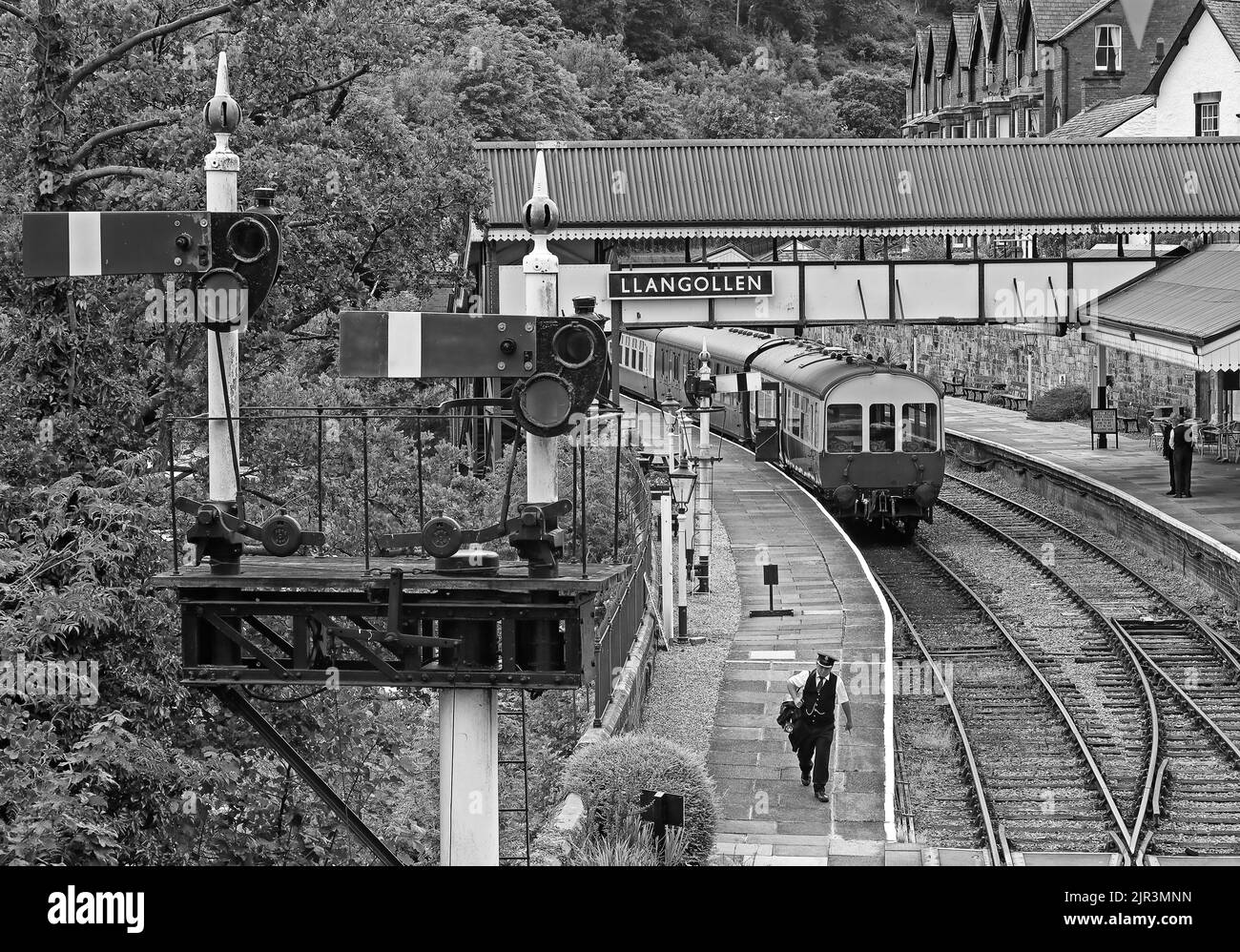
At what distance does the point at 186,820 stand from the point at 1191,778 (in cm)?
1063

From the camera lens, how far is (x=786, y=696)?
60.0 feet

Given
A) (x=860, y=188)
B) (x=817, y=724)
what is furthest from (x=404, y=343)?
(x=860, y=188)

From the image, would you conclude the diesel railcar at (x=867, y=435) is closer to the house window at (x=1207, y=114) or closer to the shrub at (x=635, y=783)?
the shrub at (x=635, y=783)

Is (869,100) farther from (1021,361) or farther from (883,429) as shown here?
(883,429)

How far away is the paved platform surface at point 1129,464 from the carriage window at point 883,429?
4.33 m

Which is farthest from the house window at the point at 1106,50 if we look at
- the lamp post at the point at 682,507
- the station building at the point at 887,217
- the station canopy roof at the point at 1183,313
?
the lamp post at the point at 682,507

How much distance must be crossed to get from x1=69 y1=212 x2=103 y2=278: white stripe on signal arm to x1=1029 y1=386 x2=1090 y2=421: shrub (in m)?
38.0

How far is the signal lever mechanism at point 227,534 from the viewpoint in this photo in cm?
727

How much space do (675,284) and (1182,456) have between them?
9.03 m

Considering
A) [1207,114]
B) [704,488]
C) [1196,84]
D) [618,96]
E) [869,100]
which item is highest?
[869,100]

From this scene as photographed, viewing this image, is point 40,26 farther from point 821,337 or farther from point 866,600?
point 821,337

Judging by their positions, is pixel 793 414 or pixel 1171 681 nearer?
pixel 1171 681

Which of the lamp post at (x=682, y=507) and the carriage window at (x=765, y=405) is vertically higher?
the carriage window at (x=765, y=405)

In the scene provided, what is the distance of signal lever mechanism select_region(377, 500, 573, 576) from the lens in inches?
281
